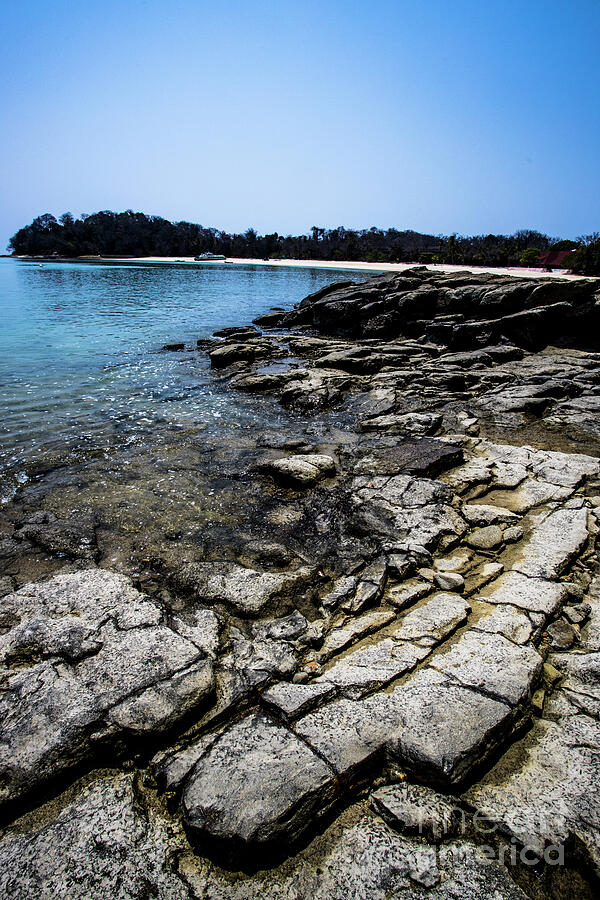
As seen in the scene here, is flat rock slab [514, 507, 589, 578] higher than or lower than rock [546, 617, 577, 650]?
higher

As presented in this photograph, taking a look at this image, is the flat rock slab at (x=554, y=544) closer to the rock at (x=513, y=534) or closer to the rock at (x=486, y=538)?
the rock at (x=513, y=534)

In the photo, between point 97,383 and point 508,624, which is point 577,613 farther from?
point 97,383

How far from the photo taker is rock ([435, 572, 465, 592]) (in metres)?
3.09

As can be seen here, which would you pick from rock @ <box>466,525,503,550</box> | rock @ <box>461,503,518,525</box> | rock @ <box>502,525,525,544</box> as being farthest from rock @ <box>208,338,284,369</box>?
rock @ <box>502,525,525,544</box>

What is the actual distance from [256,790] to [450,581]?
193cm

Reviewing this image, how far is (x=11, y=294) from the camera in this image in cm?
2862

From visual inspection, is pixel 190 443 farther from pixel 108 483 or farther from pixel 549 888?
pixel 549 888

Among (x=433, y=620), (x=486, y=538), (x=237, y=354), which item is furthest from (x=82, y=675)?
(x=237, y=354)

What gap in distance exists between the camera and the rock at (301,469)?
4.81 m

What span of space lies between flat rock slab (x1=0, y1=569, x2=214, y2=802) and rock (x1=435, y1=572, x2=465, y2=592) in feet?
5.42

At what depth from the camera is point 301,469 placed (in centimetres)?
489

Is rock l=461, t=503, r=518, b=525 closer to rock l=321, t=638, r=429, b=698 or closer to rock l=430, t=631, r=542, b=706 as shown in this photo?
rock l=430, t=631, r=542, b=706

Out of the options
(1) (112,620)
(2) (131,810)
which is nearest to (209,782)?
(2) (131,810)

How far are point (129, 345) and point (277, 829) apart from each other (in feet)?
46.0
